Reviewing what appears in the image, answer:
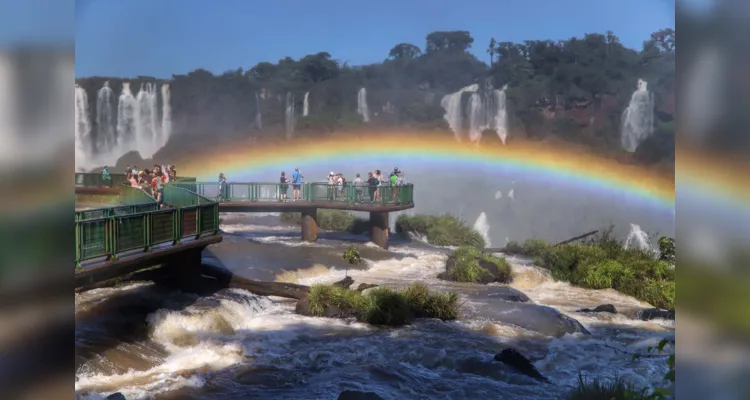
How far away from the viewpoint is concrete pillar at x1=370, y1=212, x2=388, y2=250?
26.4 ft

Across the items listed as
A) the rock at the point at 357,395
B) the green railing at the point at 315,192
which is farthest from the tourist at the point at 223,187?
the rock at the point at 357,395

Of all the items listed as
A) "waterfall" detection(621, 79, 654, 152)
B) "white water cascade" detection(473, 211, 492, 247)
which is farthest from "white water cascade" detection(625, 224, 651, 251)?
"white water cascade" detection(473, 211, 492, 247)

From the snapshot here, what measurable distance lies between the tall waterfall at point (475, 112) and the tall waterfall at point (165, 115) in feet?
12.2

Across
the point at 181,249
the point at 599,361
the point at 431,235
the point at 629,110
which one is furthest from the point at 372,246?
the point at 629,110

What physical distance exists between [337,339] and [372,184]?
1883 mm

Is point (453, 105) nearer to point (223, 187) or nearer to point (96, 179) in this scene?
point (223, 187)

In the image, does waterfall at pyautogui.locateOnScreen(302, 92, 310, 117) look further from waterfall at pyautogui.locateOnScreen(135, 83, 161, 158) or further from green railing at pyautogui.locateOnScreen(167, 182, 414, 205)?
waterfall at pyautogui.locateOnScreen(135, 83, 161, 158)

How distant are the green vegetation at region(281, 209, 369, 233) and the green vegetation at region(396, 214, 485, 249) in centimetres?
53

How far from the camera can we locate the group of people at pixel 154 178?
28.8 ft

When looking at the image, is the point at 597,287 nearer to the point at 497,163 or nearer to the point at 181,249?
the point at 497,163

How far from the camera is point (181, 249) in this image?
27.3 feet

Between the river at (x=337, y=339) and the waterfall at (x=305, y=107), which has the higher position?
the waterfall at (x=305, y=107)

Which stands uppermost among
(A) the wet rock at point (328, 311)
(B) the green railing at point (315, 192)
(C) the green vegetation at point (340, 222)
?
(B) the green railing at point (315, 192)

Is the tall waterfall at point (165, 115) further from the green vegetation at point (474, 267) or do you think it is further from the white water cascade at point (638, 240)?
the white water cascade at point (638, 240)
